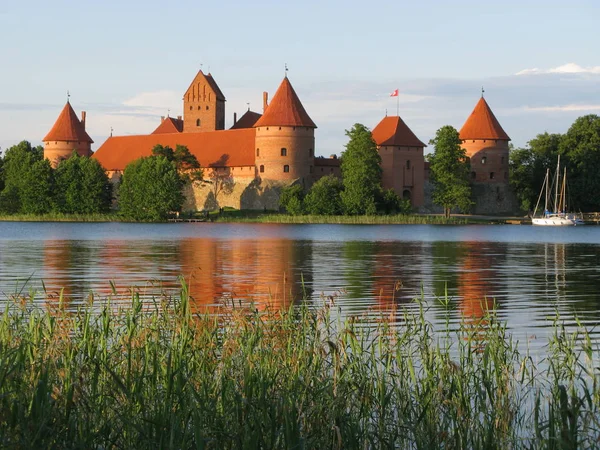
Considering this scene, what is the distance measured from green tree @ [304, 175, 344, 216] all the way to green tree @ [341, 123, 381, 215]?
0.56 metres

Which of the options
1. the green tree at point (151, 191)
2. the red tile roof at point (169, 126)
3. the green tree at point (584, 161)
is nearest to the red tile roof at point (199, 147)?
the red tile roof at point (169, 126)

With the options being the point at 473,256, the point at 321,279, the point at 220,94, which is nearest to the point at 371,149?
the point at 220,94

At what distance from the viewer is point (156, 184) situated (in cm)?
5569

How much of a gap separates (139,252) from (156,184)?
30997 millimetres

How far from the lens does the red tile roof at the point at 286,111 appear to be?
6109cm

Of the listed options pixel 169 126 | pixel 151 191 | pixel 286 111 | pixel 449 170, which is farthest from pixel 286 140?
pixel 169 126

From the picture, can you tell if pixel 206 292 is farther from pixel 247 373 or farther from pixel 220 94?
pixel 220 94

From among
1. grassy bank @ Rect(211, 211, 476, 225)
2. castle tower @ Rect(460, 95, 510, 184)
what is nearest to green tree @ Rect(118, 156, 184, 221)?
grassy bank @ Rect(211, 211, 476, 225)

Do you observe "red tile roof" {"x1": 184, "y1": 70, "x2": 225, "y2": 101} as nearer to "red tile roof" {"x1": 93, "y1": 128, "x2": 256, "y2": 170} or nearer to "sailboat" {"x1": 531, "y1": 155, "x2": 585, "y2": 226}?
"red tile roof" {"x1": 93, "y1": 128, "x2": 256, "y2": 170}

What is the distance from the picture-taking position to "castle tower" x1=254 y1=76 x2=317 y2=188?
61.0 meters

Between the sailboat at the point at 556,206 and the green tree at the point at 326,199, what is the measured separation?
34.8ft

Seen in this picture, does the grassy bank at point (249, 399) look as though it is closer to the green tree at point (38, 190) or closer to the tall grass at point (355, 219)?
the tall grass at point (355, 219)

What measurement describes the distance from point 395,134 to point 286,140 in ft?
21.4

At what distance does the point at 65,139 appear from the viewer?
72.1 m
